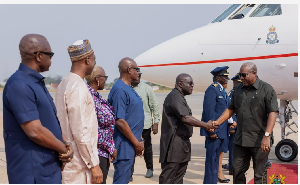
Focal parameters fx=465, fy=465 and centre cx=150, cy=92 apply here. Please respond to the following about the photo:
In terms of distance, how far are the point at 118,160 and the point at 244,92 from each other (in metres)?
1.86

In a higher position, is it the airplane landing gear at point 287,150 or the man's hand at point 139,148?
the man's hand at point 139,148

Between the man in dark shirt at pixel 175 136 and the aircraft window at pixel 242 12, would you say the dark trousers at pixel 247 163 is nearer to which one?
the man in dark shirt at pixel 175 136

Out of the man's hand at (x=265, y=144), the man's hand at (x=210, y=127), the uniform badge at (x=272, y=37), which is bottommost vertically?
the man's hand at (x=265, y=144)

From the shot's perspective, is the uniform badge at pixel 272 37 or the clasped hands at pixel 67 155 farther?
the uniform badge at pixel 272 37

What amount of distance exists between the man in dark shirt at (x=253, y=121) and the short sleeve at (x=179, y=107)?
0.71 meters

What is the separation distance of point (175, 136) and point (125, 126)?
101cm

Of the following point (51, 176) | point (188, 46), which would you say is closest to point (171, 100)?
point (51, 176)

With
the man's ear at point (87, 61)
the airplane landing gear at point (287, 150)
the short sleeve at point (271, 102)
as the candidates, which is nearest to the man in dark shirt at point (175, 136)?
the short sleeve at point (271, 102)

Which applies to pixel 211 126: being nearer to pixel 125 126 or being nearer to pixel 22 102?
pixel 125 126

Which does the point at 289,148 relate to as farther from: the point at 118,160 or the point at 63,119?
the point at 63,119

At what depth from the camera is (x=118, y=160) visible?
5.03 meters

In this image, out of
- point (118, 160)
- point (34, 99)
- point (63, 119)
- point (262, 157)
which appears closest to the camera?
point (34, 99)

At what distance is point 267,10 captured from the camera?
28.8 ft

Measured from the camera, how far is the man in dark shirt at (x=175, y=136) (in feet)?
18.4
